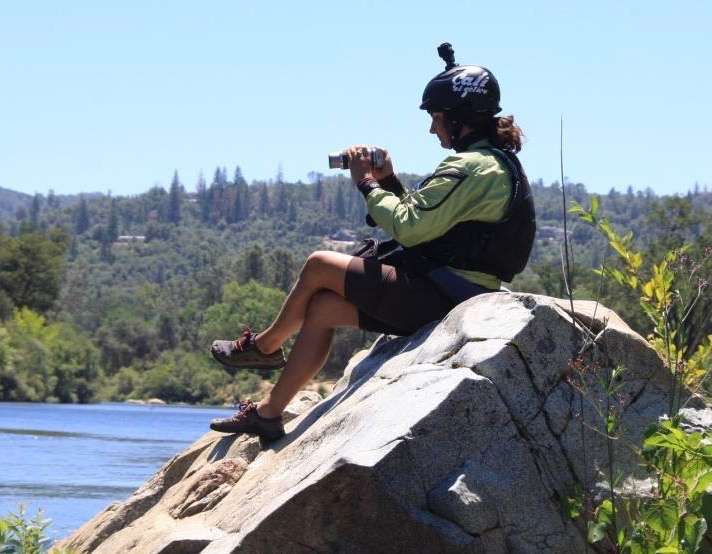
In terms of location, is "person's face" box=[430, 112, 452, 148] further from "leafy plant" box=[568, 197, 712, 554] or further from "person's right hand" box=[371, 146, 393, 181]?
"leafy plant" box=[568, 197, 712, 554]

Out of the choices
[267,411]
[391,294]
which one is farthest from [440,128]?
[267,411]

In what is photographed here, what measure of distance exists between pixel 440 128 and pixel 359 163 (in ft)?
1.35

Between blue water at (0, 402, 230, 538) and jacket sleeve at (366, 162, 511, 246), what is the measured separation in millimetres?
3534

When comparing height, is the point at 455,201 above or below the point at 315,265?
above

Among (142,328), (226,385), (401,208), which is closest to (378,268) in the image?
(401,208)

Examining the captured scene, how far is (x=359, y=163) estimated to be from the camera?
251 inches

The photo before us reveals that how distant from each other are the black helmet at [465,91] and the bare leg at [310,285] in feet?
2.62

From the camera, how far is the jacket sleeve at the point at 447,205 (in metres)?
5.79

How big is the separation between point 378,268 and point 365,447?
1.28 m

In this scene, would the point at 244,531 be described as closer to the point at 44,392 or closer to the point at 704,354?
the point at 704,354

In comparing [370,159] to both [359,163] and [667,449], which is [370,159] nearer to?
[359,163]

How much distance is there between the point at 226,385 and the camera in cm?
8100

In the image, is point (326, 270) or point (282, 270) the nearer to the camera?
point (326, 270)

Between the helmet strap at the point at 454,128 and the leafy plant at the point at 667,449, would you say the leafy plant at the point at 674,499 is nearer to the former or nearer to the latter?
the leafy plant at the point at 667,449
